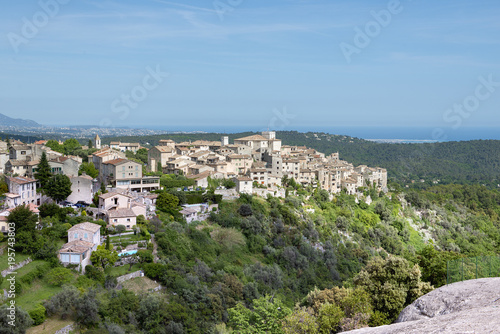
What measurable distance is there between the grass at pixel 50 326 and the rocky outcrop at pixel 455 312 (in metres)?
14.9

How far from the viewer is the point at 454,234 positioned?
60.4 m

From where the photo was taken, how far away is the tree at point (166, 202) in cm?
3534

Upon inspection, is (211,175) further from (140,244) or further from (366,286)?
(366,286)

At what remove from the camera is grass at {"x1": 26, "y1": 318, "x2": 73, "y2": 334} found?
1851 centimetres

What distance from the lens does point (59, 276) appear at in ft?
72.1

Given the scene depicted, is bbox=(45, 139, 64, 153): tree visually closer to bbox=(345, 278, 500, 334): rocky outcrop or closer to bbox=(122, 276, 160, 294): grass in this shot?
bbox=(122, 276, 160, 294): grass

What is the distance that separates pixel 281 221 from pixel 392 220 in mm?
23033

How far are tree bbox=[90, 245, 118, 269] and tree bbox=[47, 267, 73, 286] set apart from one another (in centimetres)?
221

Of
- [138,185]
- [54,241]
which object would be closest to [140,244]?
[54,241]

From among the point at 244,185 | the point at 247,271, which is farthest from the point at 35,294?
the point at 244,185

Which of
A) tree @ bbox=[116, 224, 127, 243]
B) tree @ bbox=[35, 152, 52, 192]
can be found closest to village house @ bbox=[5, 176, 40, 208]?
tree @ bbox=[35, 152, 52, 192]

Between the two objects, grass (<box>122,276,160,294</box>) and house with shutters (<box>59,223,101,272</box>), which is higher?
house with shutters (<box>59,223,101,272</box>)

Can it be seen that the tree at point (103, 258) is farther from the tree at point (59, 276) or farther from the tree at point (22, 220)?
the tree at point (22, 220)

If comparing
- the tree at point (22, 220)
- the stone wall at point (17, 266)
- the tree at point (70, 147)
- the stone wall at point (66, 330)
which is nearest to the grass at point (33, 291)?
the stone wall at point (17, 266)
